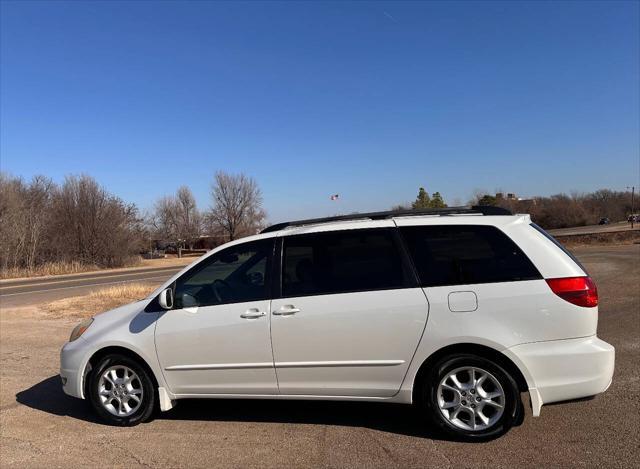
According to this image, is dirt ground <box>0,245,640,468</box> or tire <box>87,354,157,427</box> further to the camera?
tire <box>87,354,157,427</box>

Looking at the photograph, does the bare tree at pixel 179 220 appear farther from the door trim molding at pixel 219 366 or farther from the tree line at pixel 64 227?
the door trim molding at pixel 219 366

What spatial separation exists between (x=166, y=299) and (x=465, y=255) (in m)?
2.69

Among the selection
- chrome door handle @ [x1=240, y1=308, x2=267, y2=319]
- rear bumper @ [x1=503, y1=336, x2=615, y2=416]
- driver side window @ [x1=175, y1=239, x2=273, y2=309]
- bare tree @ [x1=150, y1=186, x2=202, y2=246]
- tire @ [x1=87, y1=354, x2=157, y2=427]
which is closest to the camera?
rear bumper @ [x1=503, y1=336, x2=615, y2=416]

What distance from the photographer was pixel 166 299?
15.1 feet

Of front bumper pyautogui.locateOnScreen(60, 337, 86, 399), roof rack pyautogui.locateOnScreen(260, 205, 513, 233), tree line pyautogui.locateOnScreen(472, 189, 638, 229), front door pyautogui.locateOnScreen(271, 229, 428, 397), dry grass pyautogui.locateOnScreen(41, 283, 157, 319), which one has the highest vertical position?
tree line pyautogui.locateOnScreen(472, 189, 638, 229)

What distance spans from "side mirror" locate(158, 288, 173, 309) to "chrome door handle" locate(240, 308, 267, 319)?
707 millimetres

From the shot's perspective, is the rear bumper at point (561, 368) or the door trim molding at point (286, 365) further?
the door trim molding at point (286, 365)

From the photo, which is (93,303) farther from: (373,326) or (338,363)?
(373,326)

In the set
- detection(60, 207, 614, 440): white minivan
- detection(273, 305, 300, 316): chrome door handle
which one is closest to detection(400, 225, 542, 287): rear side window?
detection(60, 207, 614, 440): white minivan

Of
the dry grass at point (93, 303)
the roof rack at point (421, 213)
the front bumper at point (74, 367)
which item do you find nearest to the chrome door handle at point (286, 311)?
the roof rack at point (421, 213)

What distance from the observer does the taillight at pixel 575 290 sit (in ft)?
12.9

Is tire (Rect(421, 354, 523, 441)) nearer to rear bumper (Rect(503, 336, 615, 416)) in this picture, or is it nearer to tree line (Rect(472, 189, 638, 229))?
rear bumper (Rect(503, 336, 615, 416))

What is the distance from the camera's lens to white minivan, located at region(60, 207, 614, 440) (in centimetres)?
395

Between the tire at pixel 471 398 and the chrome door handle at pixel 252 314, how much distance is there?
4.95 feet
